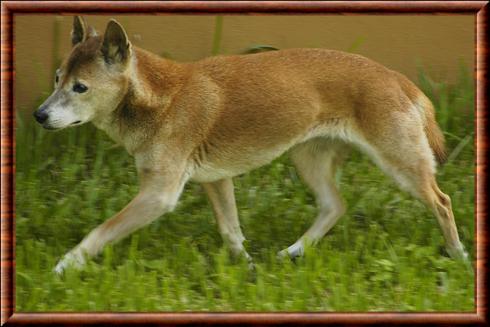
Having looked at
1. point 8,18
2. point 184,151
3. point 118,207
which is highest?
point 8,18

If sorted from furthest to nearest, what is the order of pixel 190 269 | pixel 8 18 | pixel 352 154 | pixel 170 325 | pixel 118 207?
pixel 352 154, pixel 118 207, pixel 190 269, pixel 8 18, pixel 170 325

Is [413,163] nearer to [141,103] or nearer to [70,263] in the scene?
[141,103]

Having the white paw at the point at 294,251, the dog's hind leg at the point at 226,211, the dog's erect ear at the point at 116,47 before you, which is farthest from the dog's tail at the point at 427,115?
the dog's erect ear at the point at 116,47

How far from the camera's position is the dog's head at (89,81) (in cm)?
625

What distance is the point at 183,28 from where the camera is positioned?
8.20m

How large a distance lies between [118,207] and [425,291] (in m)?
2.26

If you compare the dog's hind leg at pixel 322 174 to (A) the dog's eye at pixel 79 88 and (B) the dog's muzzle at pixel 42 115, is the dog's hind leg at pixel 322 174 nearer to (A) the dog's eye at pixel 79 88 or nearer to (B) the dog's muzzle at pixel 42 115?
(A) the dog's eye at pixel 79 88

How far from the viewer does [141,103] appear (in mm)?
6469

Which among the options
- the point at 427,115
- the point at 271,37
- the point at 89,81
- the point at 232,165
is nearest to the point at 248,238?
the point at 232,165

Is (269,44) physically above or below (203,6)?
below

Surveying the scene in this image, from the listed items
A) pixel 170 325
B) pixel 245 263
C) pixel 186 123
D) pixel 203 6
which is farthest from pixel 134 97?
pixel 170 325

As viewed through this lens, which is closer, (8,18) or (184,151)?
(8,18)

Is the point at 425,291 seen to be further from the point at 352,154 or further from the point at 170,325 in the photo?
the point at 352,154

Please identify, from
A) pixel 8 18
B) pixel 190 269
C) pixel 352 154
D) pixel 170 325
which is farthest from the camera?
pixel 352 154
